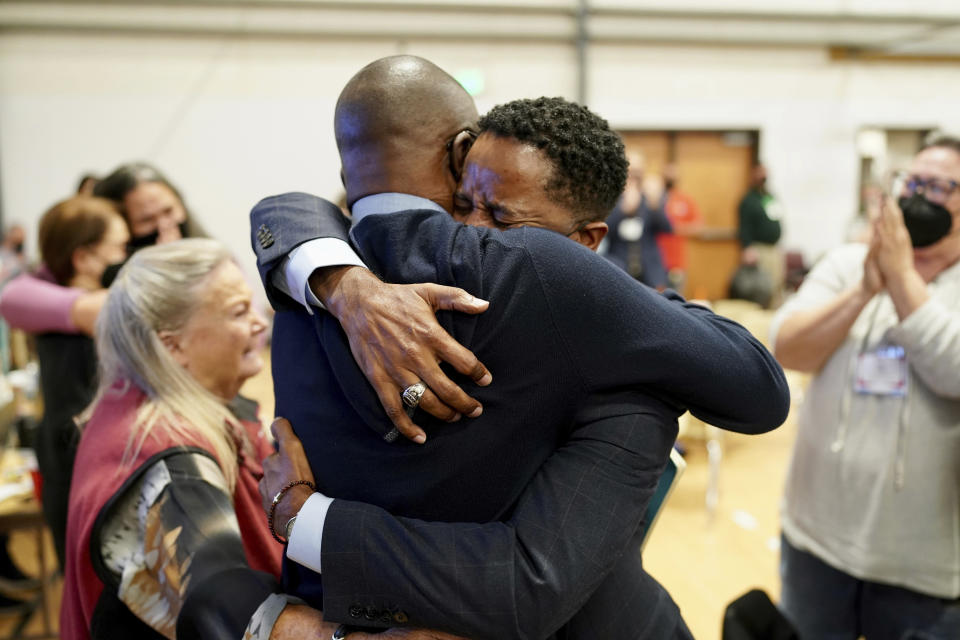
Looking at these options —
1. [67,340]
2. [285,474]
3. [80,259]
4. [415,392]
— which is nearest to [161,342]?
[285,474]

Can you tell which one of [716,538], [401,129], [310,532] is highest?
[401,129]

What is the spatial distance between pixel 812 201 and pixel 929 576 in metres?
9.54

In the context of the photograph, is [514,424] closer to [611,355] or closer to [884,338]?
[611,355]

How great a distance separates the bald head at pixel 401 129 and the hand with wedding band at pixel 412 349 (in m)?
A: 0.18

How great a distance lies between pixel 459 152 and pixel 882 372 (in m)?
1.48

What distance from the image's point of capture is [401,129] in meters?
0.97

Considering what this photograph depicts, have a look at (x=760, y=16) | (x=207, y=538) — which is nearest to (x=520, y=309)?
(x=207, y=538)

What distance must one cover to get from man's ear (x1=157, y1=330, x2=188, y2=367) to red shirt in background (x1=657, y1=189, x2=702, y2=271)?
719 centimetres

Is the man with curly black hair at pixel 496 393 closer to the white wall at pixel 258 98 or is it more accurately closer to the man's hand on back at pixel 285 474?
the man's hand on back at pixel 285 474

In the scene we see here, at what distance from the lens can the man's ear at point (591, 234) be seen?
1.01 m

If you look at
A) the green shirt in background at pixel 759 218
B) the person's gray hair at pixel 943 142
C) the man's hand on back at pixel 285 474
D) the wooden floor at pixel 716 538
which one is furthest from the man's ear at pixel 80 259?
the green shirt in background at pixel 759 218

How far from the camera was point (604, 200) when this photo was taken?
1008 millimetres

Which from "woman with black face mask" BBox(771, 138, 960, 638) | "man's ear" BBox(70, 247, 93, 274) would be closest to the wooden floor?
"man's ear" BBox(70, 247, 93, 274)

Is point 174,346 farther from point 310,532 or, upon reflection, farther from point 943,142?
point 943,142
